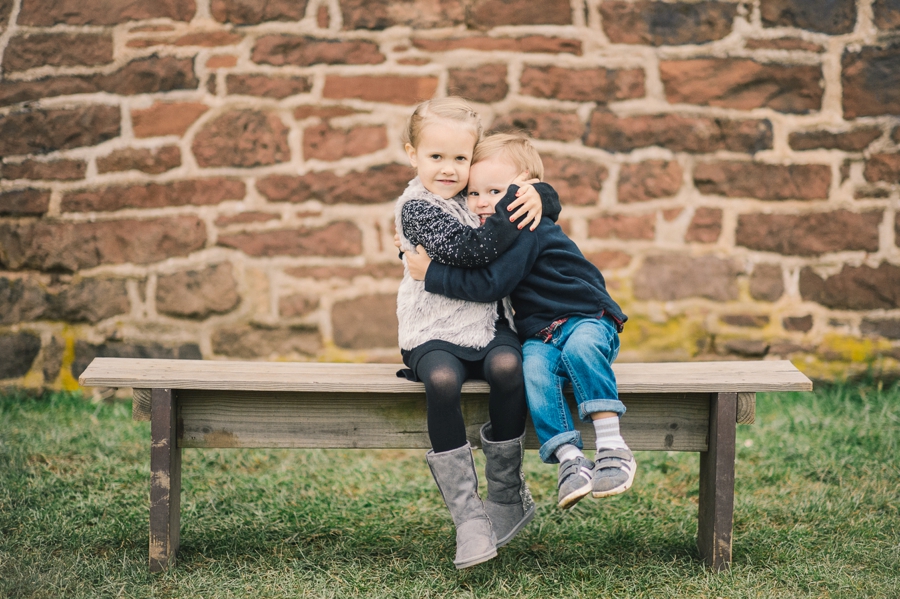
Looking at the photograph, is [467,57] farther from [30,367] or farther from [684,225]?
[30,367]

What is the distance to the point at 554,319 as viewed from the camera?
2.52 metres

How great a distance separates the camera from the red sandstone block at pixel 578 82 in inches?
160

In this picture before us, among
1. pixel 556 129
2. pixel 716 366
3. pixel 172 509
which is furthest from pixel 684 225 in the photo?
pixel 172 509

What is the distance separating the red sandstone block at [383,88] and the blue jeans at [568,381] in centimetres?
202

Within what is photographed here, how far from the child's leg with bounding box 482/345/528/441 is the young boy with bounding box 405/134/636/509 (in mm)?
40

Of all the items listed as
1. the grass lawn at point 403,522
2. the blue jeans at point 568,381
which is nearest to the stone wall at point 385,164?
the grass lawn at point 403,522

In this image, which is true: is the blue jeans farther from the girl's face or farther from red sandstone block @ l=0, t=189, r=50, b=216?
red sandstone block @ l=0, t=189, r=50, b=216

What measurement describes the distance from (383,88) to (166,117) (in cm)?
111

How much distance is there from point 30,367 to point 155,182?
1186 mm

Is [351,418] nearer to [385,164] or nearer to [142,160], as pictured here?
→ [385,164]

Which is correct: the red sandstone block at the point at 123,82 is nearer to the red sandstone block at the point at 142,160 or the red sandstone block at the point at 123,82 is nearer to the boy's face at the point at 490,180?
the red sandstone block at the point at 142,160

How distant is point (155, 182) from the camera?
4082 millimetres

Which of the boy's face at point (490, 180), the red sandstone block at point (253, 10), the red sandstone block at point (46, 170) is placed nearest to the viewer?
the boy's face at point (490, 180)

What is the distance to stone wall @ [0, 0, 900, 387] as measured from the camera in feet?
13.2
